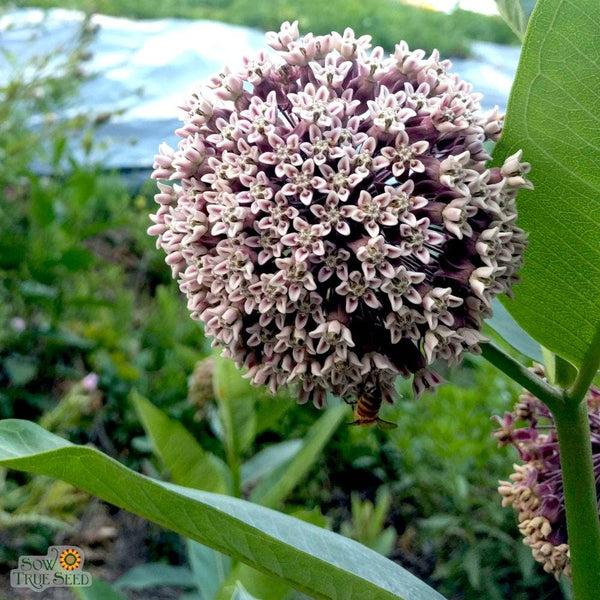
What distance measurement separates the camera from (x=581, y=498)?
674 mm

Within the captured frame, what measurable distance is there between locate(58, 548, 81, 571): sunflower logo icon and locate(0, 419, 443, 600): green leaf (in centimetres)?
74

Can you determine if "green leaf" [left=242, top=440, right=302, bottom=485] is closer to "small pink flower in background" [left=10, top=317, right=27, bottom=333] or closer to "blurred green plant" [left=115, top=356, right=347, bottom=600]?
"blurred green plant" [left=115, top=356, right=347, bottom=600]

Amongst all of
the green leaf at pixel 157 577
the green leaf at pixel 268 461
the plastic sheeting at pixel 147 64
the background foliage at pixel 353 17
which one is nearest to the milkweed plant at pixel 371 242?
the green leaf at pixel 268 461

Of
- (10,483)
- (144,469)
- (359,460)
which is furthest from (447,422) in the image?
(10,483)

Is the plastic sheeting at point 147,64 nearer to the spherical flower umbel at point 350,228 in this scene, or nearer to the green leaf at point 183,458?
the green leaf at point 183,458

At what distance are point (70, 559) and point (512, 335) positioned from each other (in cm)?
87

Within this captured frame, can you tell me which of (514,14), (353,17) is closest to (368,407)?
(514,14)

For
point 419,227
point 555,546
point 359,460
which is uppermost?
point 419,227

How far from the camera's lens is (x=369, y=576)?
64 centimetres

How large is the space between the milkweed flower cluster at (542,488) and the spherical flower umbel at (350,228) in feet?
0.64

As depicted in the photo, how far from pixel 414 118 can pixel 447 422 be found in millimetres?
1561

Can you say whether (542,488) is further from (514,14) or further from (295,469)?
(295,469)

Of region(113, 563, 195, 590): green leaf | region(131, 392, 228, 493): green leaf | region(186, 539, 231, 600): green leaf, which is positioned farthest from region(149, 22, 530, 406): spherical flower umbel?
A: region(113, 563, 195, 590): green leaf

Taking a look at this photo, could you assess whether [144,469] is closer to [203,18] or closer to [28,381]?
[28,381]
